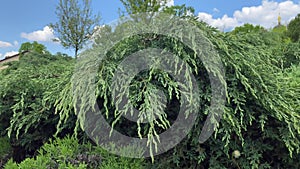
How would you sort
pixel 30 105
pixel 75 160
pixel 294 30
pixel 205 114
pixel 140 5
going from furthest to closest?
pixel 140 5 → pixel 294 30 → pixel 30 105 → pixel 205 114 → pixel 75 160

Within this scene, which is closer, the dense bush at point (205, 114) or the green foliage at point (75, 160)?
the green foliage at point (75, 160)

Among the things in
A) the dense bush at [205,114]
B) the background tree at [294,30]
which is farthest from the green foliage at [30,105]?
the background tree at [294,30]

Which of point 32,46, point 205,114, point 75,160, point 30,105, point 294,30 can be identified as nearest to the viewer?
point 75,160

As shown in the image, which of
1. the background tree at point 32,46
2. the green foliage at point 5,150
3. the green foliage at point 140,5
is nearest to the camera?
the green foliage at point 5,150

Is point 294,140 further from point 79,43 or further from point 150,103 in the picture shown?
point 79,43

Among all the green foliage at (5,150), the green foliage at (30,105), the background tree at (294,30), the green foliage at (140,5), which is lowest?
the green foliage at (5,150)

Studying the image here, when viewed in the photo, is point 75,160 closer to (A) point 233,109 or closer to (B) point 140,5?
(A) point 233,109

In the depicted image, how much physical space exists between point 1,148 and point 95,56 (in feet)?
4.08

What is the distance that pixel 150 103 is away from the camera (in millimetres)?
1457

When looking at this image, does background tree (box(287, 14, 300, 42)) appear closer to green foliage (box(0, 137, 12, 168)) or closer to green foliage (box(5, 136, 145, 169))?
green foliage (box(5, 136, 145, 169))

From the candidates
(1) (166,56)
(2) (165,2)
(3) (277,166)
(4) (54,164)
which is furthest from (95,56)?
(2) (165,2)

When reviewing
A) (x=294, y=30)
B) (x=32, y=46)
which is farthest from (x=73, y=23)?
(x=294, y=30)

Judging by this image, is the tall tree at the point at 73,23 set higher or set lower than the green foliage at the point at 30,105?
higher

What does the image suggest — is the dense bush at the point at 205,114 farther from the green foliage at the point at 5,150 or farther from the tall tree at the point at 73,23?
the tall tree at the point at 73,23
